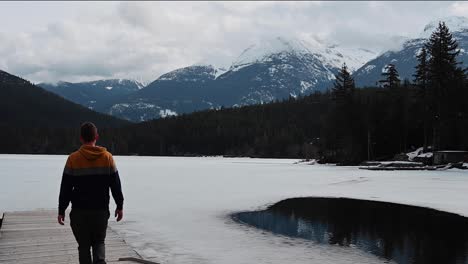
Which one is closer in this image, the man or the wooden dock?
the man

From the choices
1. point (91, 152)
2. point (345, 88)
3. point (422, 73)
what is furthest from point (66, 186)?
point (345, 88)

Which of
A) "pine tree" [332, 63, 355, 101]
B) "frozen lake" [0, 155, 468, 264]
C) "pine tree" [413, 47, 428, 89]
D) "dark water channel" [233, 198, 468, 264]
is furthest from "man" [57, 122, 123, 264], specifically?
"pine tree" [332, 63, 355, 101]

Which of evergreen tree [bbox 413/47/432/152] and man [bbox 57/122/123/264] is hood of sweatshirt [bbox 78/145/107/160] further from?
evergreen tree [bbox 413/47/432/152]

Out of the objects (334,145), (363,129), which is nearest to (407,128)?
(363,129)

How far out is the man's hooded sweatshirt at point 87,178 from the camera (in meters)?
7.21

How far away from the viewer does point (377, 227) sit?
1762 centimetres

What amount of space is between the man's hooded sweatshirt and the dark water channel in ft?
26.2

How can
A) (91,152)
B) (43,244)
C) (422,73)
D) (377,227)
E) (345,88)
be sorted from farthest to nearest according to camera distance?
(345,88) → (422,73) → (377,227) → (43,244) → (91,152)

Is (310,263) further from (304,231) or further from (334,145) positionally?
(334,145)

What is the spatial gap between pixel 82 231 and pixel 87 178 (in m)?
0.80

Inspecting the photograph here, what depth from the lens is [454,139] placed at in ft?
221

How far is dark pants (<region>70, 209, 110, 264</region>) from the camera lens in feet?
24.0

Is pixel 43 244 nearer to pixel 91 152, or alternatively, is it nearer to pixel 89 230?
pixel 89 230

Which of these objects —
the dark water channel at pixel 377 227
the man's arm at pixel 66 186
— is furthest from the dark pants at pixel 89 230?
the dark water channel at pixel 377 227
